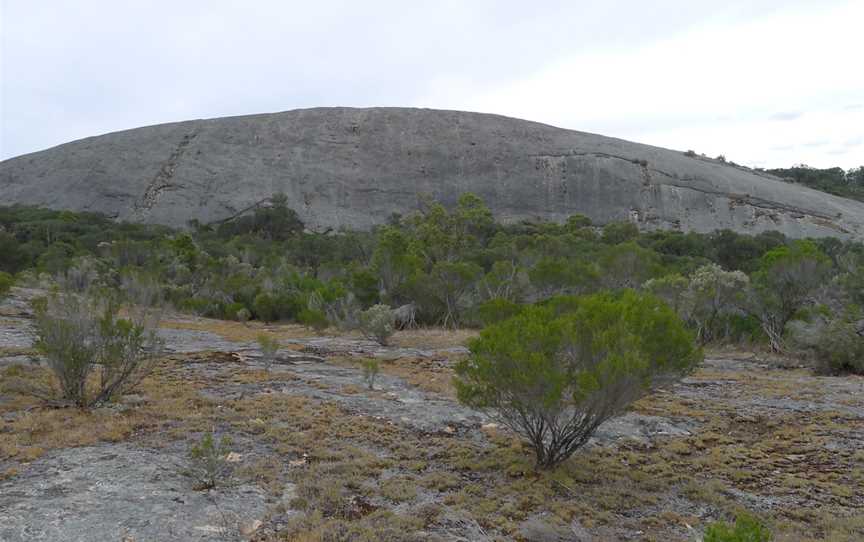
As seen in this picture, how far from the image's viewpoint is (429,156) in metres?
54.8

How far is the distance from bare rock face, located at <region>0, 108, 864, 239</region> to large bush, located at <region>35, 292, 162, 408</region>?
39.4m

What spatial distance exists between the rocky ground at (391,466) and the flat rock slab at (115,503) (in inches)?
0.8

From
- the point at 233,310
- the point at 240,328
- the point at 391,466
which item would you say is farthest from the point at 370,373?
the point at 233,310

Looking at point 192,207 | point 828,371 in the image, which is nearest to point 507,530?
point 828,371

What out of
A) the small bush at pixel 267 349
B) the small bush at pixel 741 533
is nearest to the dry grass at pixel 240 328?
the small bush at pixel 267 349

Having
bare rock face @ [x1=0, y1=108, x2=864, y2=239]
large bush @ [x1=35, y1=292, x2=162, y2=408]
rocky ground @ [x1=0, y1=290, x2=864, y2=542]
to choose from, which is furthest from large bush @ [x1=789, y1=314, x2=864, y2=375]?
bare rock face @ [x1=0, y1=108, x2=864, y2=239]

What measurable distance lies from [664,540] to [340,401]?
526 centimetres

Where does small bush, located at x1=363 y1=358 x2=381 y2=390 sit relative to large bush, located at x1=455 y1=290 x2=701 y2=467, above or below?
below

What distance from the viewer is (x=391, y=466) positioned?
21.7ft

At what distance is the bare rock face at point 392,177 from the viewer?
47844mm

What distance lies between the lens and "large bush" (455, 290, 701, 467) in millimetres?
5898

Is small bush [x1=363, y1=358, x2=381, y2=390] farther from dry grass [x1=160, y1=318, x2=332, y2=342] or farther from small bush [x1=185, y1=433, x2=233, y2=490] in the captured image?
dry grass [x1=160, y1=318, x2=332, y2=342]

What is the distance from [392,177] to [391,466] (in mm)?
47325

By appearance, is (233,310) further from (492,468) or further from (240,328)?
(492,468)
